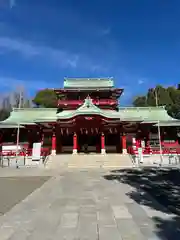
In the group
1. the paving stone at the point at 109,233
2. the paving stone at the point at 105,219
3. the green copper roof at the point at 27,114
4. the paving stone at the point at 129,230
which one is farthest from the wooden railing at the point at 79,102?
the paving stone at the point at 109,233

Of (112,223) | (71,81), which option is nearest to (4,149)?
(71,81)

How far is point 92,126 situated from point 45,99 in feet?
133

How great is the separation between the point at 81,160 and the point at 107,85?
15637 millimetres

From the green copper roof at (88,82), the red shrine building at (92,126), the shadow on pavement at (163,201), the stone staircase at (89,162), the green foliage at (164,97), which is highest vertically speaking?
the green foliage at (164,97)

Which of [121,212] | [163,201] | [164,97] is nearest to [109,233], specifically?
[121,212]

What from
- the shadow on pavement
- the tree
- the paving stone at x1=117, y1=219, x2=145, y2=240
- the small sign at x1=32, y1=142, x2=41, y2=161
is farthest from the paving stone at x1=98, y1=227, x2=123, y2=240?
the tree

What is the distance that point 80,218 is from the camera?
252 inches

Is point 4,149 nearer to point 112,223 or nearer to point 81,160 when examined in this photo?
point 81,160

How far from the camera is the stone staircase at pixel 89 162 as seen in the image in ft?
71.6

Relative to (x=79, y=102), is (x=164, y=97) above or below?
above

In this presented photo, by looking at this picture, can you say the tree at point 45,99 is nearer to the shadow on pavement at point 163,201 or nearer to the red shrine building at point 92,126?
the red shrine building at point 92,126

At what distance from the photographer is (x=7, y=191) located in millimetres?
10812

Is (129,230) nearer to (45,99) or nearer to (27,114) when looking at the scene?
(27,114)

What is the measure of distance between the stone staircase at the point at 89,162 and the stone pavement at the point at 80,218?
39.8 feet
